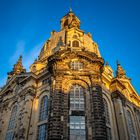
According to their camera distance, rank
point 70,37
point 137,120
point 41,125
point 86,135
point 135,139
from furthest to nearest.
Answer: point 70,37, point 137,120, point 135,139, point 41,125, point 86,135

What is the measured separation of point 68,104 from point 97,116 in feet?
13.2

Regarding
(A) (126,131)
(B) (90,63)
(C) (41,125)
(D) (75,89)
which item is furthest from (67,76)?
(A) (126,131)

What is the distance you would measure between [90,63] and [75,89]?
4753mm

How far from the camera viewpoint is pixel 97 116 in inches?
1046

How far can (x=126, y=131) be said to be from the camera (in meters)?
30.8

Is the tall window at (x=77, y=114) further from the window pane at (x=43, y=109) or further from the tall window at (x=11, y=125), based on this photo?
the tall window at (x=11, y=125)

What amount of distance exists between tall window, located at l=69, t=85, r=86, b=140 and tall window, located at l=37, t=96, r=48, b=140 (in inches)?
152

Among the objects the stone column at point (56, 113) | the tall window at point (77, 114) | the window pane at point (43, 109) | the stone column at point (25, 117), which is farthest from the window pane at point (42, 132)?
the tall window at point (77, 114)

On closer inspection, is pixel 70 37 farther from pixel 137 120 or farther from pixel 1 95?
pixel 137 120

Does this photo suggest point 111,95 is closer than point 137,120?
Yes

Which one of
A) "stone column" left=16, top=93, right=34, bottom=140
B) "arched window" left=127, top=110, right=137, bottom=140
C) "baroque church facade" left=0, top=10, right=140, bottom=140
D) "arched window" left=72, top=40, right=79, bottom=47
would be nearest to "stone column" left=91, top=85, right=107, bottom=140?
"baroque church facade" left=0, top=10, right=140, bottom=140

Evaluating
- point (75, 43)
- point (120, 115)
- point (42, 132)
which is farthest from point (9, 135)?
point (75, 43)

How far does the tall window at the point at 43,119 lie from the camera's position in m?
27.6

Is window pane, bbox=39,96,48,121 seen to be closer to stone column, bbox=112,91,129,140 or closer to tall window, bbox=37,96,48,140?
tall window, bbox=37,96,48,140
